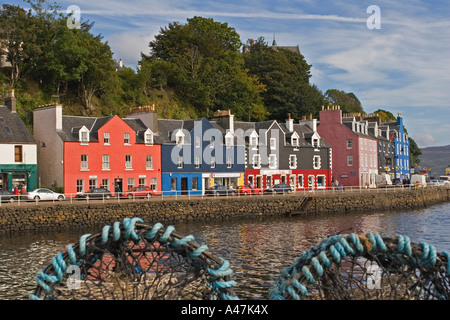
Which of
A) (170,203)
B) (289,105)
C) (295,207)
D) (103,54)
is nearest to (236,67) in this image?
(289,105)

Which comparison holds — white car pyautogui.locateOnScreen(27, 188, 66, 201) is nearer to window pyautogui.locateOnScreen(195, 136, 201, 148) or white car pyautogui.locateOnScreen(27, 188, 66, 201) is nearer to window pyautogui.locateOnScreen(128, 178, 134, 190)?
window pyautogui.locateOnScreen(128, 178, 134, 190)

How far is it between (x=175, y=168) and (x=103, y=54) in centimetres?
1786

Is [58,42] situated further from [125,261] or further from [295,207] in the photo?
[125,261]

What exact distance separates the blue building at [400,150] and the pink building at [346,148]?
1295 cm

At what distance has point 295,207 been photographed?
155 feet

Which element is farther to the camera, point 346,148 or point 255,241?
point 346,148

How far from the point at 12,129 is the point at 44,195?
25.1 feet

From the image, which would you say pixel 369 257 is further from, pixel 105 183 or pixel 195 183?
pixel 195 183

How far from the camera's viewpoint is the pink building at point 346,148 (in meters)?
69.7

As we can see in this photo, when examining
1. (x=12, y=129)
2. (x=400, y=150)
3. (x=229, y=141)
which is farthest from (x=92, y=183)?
(x=400, y=150)

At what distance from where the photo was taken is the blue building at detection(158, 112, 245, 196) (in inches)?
2032

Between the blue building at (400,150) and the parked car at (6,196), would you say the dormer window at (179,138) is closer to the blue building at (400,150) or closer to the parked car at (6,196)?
the parked car at (6,196)

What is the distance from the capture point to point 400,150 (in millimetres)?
85875

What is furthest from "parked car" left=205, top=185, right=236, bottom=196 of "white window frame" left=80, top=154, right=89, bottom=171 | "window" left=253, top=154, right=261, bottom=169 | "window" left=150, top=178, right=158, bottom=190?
"white window frame" left=80, top=154, right=89, bottom=171
